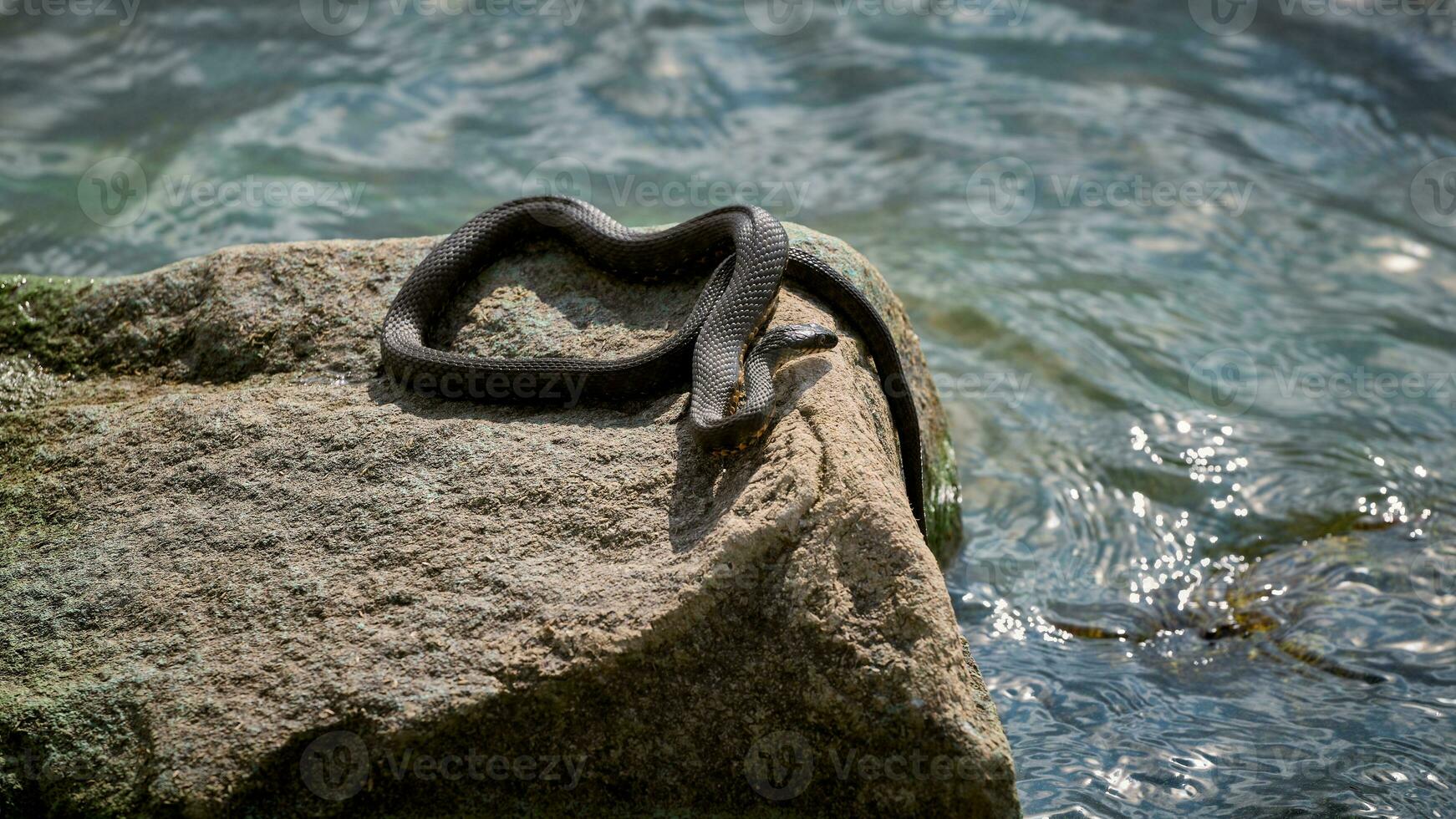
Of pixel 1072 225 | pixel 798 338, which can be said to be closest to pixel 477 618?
pixel 798 338

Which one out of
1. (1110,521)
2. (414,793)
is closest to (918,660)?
(414,793)

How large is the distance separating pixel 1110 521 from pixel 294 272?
4550 millimetres

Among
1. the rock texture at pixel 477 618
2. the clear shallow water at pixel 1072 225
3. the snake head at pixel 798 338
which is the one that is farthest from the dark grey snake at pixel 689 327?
the clear shallow water at pixel 1072 225

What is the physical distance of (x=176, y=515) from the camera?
170 inches

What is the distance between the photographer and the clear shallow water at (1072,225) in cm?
524

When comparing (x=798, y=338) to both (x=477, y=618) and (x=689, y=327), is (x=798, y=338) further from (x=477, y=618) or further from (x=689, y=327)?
(x=477, y=618)

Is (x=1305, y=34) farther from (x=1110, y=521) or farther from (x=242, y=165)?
(x=242, y=165)

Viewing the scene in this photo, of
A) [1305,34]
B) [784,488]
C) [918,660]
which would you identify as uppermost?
[1305,34]

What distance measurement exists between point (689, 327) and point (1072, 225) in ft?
21.2

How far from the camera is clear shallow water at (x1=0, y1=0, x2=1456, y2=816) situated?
524 centimetres

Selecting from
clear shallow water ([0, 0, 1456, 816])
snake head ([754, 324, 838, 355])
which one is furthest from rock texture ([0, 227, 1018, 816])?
clear shallow water ([0, 0, 1456, 816])

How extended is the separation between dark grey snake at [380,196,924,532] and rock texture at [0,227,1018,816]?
132 mm

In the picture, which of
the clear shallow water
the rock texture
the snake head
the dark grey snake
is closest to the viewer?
the rock texture

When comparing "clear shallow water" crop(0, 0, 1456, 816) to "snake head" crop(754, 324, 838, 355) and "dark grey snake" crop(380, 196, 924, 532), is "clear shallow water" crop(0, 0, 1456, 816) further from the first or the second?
"snake head" crop(754, 324, 838, 355)
